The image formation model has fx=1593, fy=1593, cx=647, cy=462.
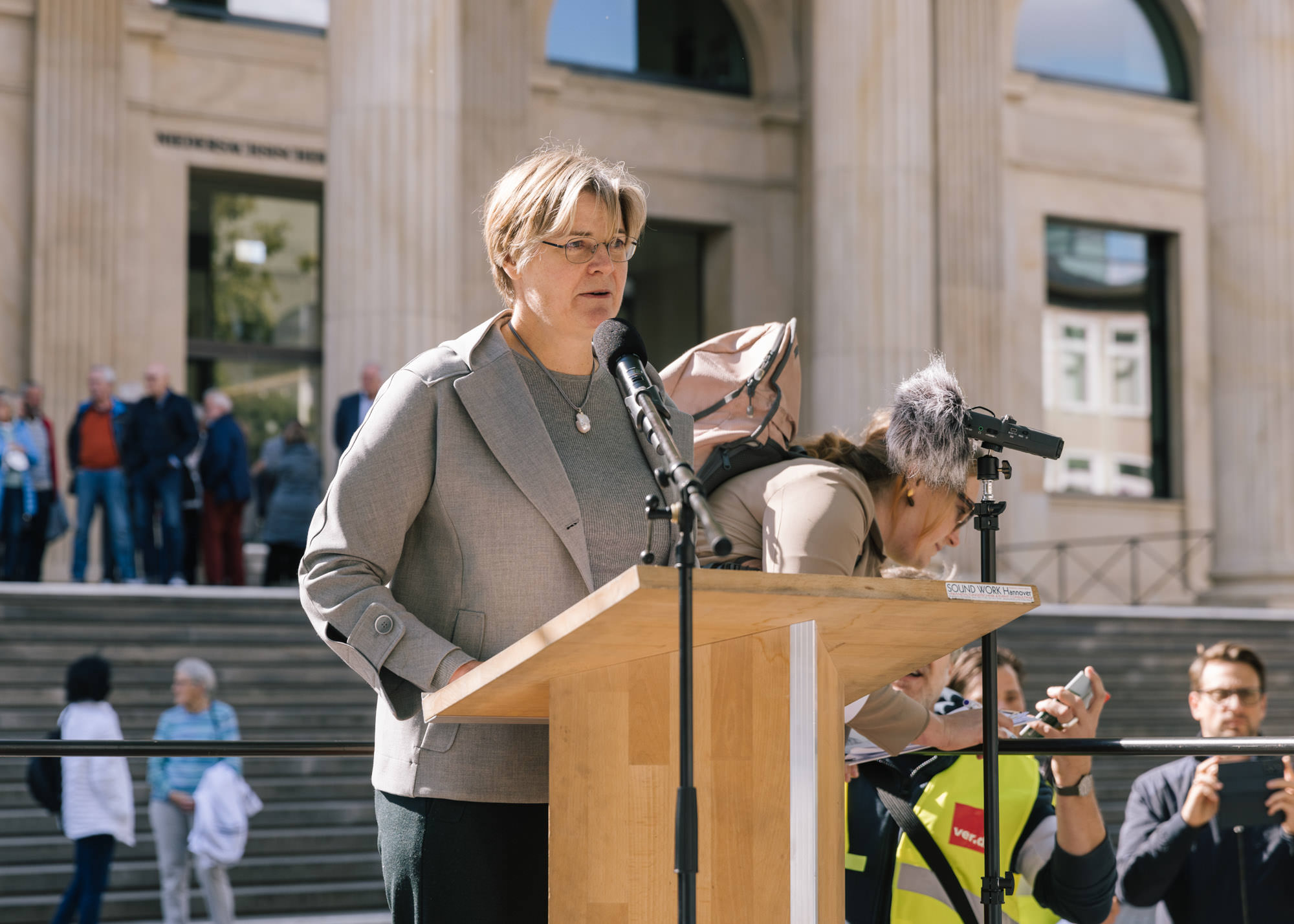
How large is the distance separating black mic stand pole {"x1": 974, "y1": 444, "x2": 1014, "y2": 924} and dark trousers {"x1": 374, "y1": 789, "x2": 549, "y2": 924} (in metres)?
0.81

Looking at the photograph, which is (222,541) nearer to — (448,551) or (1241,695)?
(1241,695)

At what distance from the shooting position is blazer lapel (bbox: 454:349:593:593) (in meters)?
2.52

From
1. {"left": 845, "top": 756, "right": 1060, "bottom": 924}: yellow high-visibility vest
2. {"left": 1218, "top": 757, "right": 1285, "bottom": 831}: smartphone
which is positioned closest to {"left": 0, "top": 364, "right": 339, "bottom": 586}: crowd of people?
{"left": 1218, "top": 757, "right": 1285, "bottom": 831}: smartphone

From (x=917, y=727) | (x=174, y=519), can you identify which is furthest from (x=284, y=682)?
(x=917, y=727)

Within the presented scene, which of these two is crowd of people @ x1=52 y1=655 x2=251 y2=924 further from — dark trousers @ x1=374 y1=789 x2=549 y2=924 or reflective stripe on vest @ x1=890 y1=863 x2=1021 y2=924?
dark trousers @ x1=374 y1=789 x2=549 y2=924

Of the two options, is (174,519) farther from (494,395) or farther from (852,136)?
(494,395)

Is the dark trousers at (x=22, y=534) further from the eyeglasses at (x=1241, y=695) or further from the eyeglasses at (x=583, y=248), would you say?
the eyeglasses at (x=583, y=248)

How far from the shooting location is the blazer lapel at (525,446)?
8.28 ft

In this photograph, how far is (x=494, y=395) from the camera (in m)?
2.57

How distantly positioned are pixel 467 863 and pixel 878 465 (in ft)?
4.78

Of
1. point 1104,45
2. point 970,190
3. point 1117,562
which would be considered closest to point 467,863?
point 970,190

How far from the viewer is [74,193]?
1809 cm

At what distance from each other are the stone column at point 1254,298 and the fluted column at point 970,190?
296 centimetres

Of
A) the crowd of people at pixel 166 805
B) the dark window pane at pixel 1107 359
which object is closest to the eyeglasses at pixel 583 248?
the crowd of people at pixel 166 805
